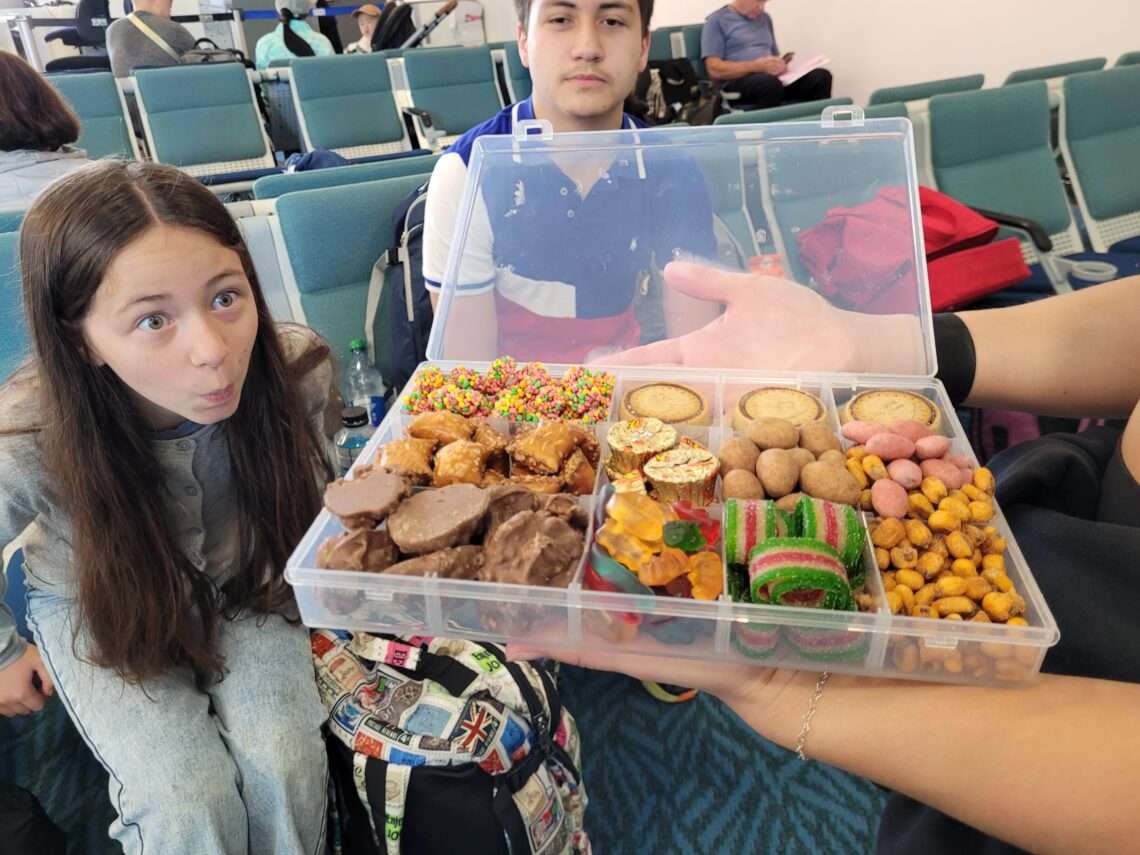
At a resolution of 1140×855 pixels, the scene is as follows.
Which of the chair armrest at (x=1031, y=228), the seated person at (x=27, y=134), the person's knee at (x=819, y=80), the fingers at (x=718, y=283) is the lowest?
the chair armrest at (x=1031, y=228)

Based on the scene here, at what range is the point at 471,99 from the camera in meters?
4.18

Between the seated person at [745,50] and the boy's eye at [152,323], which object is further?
the seated person at [745,50]

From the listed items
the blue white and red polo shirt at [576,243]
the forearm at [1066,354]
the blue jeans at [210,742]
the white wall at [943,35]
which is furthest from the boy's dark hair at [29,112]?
the white wall at [943,35]

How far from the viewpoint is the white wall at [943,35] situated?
4359 mm

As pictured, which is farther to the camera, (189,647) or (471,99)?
(471,99)

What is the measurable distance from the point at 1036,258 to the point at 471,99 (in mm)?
3134

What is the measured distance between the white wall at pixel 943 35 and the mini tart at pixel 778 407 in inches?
200

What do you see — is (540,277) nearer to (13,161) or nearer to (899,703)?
(899,703)

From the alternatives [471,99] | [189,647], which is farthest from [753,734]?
[471,99]

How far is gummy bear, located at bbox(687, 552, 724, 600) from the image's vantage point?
2.16 feet

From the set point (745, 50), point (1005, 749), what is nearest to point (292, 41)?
point (745, 50)

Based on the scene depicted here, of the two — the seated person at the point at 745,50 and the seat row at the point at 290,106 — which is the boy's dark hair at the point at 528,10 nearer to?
the seat row at the point at 290,106

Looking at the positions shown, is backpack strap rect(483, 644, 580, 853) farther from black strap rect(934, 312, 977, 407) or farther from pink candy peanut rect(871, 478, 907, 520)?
black strap rect(934, 312, 977, 407)

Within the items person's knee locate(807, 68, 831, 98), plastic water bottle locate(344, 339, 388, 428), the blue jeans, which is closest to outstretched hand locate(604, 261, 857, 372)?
the blue jeans
